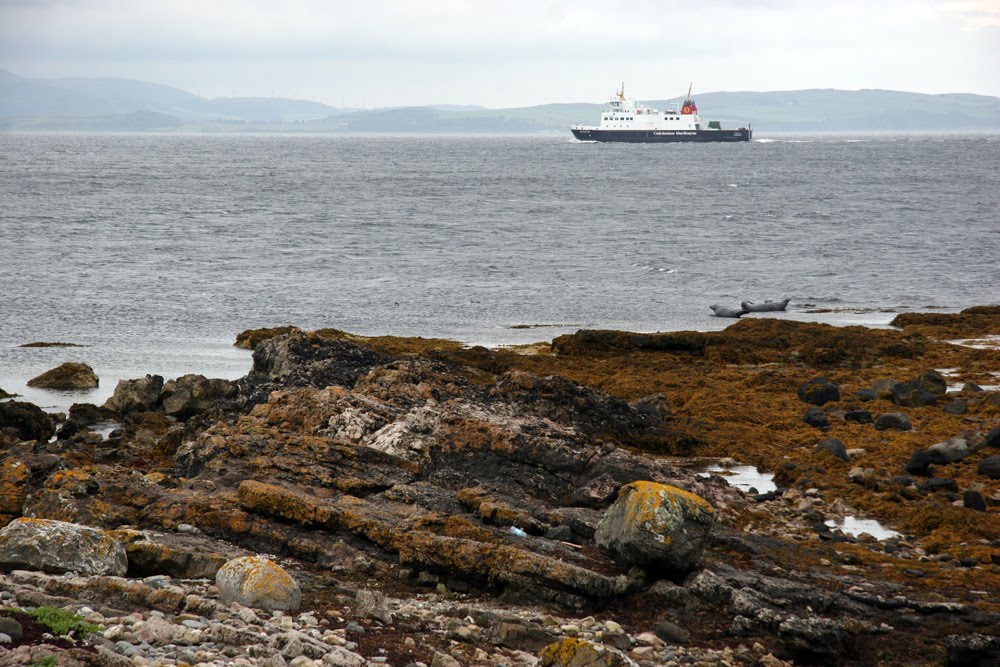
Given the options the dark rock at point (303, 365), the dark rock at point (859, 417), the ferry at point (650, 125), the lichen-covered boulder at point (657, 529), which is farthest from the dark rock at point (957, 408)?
the ferry at point (650, 125)

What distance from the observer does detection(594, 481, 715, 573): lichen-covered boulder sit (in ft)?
29.7

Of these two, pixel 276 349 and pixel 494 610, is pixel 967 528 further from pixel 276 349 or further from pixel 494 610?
pixel 276 349

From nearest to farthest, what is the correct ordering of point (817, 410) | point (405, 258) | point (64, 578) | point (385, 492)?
point (64, 578), point (385, 492), point (817, 410), point (405, 258)

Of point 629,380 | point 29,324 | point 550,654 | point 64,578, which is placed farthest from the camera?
point 29,324

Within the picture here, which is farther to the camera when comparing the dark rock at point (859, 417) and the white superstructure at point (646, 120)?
the white superstructure at point (646, 120)

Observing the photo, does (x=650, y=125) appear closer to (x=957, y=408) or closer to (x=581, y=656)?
(x=957, y=408)

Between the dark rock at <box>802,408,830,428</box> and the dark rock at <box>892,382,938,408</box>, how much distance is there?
1.83m

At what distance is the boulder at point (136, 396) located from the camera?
18594mm

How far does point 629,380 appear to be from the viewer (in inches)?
804

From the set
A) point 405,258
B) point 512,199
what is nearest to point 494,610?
point 405,258

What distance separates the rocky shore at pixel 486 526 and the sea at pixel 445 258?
8.28 m

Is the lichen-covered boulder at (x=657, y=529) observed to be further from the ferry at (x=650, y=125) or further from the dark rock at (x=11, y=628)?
the ferry at (x=650, y=125)

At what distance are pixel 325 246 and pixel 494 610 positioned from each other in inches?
1797

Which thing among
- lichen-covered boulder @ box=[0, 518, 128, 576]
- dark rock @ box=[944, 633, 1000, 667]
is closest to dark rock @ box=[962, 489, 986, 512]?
dark rock @ box=[944, 633, 1000, 667]
